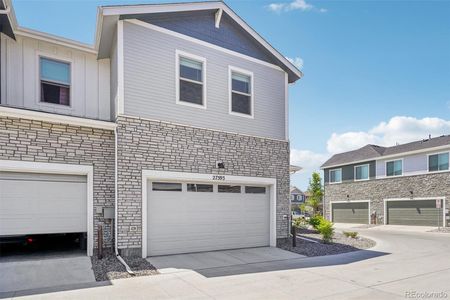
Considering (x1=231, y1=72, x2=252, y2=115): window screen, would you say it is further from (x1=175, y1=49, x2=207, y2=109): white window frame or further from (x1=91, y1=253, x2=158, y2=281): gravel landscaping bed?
(x1=91, y1=253, x2=158, y2=281): gravel landscaping bed

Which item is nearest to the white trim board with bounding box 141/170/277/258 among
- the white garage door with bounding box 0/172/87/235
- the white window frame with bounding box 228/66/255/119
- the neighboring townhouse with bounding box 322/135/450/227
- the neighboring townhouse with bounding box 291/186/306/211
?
the white garage door with bounding box 0/172/87/235

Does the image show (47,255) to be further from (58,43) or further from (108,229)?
(58,43)

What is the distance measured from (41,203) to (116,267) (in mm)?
2791

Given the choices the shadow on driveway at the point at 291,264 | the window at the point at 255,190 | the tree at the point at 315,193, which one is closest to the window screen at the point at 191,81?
the window at the point at 255,190

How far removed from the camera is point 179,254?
9.24 meters

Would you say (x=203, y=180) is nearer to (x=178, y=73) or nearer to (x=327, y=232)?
(x=178, y=73)

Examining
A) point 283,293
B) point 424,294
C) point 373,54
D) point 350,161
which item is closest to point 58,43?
point 283,293

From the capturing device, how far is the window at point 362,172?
1067 inches

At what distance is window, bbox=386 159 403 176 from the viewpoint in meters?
24.4

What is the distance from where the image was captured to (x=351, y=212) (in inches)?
1102

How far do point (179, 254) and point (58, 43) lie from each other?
7.51 meters

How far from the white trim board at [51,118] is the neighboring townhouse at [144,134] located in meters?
0.03

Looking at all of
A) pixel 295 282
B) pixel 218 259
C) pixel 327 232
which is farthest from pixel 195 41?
pixel 327 232

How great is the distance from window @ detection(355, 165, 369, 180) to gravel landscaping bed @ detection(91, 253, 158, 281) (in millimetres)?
23616
